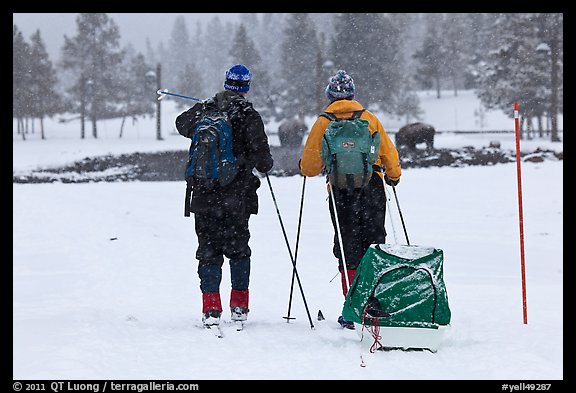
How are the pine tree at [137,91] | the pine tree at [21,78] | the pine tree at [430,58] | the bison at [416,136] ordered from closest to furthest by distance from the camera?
the bison at [416,136], the pine tree at [21,78], the pine tree at [137,91], the pine tree at [430,58]

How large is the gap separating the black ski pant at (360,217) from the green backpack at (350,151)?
0.15 meters

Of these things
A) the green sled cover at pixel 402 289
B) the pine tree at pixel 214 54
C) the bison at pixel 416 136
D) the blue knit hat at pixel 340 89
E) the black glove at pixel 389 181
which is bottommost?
the green sled cover at pixel 402 289

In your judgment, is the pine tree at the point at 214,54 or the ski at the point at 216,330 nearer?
the ski at the point at 216,330

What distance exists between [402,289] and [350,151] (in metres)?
1.22

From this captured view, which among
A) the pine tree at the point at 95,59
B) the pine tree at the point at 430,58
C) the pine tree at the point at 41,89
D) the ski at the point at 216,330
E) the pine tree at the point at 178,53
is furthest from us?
the pine tree at the point at 178,53

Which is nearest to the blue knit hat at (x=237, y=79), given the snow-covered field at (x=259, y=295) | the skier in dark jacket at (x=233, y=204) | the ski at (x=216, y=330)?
the skier in dark jacket at (x=233, y=204)

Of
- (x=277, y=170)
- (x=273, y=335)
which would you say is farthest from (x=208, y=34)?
(x=273, y=335)

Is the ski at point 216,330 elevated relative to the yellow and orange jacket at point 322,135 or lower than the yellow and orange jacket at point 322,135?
lower

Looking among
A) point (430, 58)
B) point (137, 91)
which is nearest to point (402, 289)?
point (137, 91)

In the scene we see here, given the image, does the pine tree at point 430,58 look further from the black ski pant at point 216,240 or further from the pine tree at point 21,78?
the black ski pant at point 216,240

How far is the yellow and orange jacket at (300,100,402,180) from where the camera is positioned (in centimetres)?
533

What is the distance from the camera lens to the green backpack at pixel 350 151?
5.19 m

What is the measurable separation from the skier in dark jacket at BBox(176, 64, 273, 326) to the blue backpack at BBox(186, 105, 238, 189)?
0.08m
